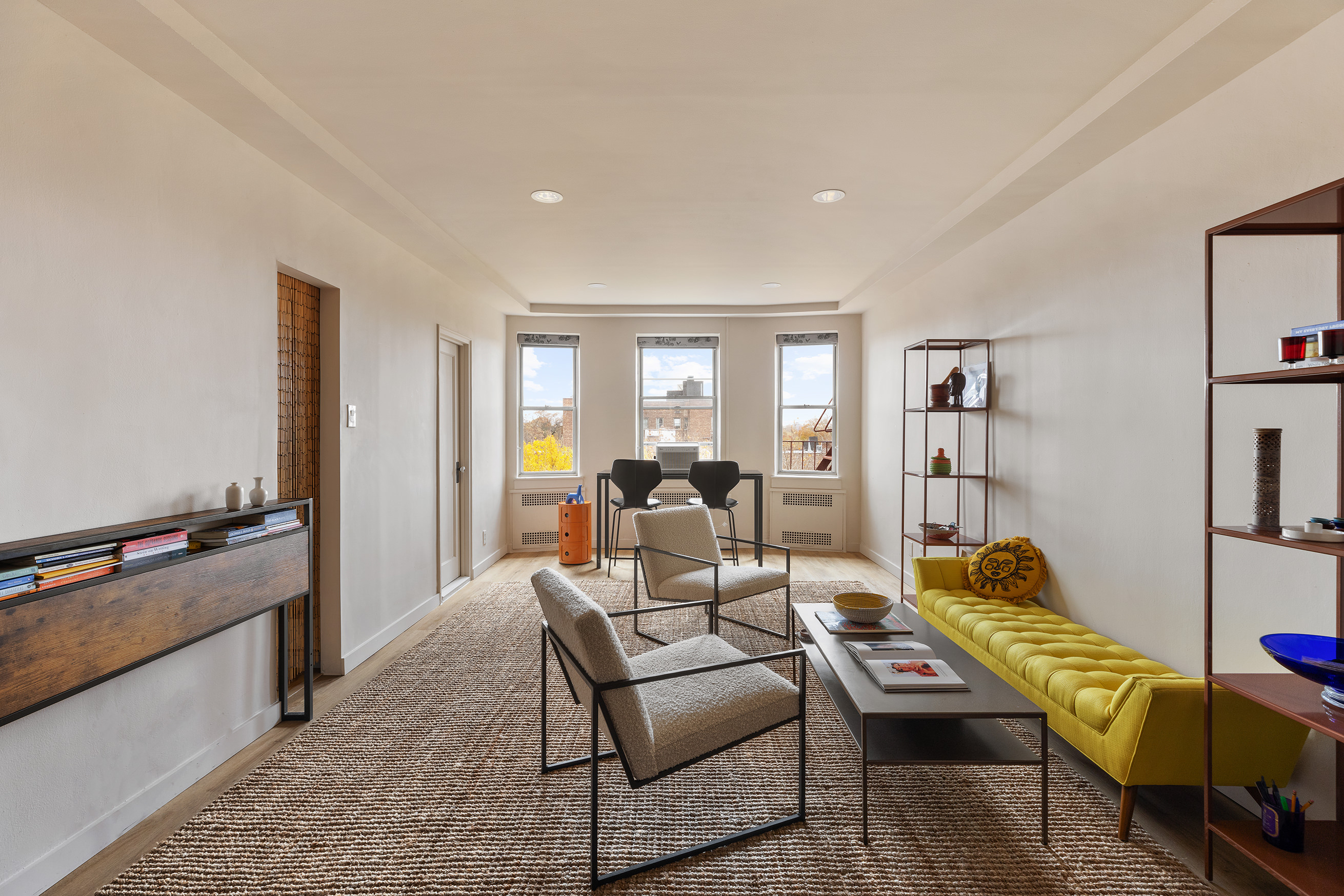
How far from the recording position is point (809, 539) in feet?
21.7

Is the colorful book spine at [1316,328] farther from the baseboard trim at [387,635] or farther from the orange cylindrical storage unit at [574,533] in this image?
the orange cylindrical storage unit at [574,533]

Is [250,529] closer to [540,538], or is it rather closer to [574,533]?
[574,533]

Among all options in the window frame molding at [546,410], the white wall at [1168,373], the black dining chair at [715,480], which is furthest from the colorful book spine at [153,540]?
the window frame molding at [546,410]

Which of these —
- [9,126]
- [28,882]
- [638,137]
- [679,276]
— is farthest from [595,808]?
[679,276]

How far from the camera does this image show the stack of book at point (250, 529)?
7.12 ft

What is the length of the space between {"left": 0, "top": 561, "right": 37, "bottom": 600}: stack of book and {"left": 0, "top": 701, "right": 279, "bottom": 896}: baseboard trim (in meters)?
0.79

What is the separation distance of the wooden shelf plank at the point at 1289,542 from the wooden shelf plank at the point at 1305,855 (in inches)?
29.6

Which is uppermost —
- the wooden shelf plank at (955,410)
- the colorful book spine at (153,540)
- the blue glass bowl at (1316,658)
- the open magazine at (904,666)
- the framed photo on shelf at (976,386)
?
the framed photo on shelf at (976,386)

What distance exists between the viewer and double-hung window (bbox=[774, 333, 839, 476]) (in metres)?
6.67

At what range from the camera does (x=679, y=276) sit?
5289 millimetres

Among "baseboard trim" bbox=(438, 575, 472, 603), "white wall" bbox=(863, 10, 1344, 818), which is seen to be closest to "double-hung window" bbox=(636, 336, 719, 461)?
"baseboard trim" bbox=(438, 575, 472, 603)

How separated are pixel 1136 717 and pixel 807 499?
4731 millimetres

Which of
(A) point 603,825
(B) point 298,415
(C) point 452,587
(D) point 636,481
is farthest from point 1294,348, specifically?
(C) point 452,587

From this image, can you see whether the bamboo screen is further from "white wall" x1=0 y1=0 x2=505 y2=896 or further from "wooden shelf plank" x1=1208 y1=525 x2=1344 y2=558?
"wooden shelf plank" x1=1208 y1=525 x2=1344 y2=558
